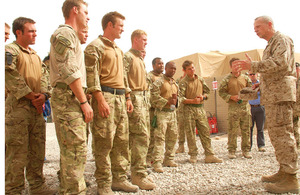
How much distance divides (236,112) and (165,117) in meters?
1.83

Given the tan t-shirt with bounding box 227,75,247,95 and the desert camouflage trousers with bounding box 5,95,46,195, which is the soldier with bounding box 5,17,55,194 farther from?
the tan t-shirt with bounding box 227,75,247,95

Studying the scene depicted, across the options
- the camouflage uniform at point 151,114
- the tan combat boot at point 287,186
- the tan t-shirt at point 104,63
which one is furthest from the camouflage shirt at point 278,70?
the camouflage uniform at point 151,114

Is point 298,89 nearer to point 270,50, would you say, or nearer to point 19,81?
point 270,50

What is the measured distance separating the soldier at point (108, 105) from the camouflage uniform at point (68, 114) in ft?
1.49

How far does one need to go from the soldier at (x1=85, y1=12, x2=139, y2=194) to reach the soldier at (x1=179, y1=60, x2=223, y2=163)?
232cm

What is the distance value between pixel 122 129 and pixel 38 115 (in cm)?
107

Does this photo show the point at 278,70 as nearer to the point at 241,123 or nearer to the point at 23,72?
the point at 241,123

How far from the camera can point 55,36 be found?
239 centimetres

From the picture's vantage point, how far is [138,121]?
12.1ft

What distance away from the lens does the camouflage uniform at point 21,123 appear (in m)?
2.86

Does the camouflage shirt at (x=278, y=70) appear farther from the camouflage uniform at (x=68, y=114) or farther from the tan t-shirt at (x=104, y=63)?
the camouflage uniform at (x=68, y=114)

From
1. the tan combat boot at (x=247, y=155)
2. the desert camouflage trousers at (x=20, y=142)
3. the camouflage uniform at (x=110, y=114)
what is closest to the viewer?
the desert camouflage trousers at (x=20, y=142)

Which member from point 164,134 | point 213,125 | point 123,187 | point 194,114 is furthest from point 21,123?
point 213,125

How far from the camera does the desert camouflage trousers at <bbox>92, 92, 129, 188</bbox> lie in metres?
2.95
